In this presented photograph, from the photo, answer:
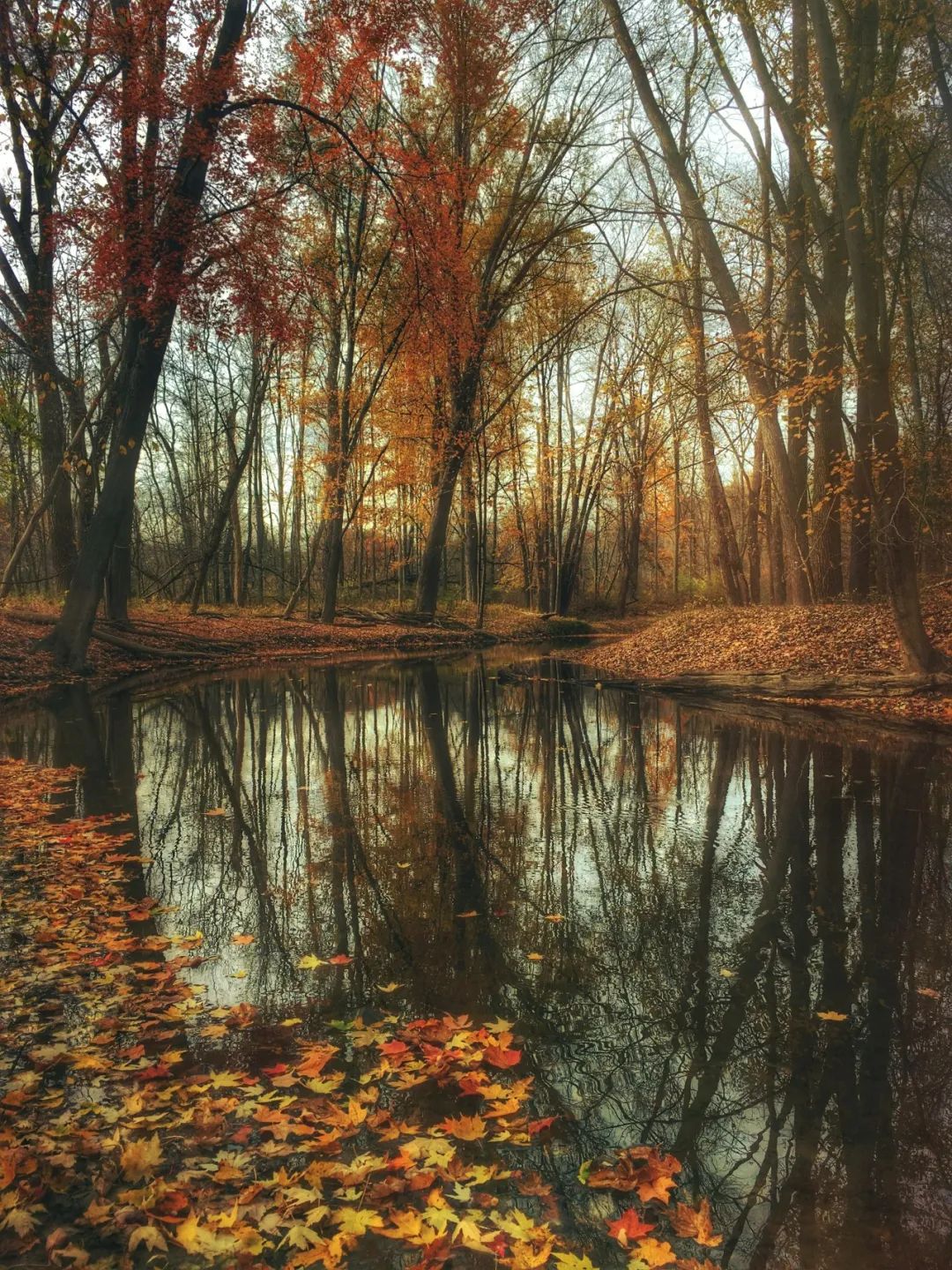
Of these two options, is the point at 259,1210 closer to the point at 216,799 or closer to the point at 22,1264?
the point at 22,1264

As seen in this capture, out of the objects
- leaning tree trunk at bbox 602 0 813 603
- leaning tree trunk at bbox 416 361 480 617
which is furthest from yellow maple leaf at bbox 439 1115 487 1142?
leaning tree trunk at bbox 416 361 480 617

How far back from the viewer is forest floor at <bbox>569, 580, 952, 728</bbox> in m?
11.3

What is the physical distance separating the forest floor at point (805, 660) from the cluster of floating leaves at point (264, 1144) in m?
9.52

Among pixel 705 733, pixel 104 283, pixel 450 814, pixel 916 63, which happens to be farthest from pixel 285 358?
pixel 450 814

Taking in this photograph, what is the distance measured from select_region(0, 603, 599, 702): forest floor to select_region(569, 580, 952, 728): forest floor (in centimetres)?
840

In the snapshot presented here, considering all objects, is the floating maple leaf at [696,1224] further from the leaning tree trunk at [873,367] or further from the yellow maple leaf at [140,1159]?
the leaning tree trunk at [873,367]

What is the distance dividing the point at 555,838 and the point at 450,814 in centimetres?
105

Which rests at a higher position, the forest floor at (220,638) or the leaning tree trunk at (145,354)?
the leaning tree trunk at (145,354)

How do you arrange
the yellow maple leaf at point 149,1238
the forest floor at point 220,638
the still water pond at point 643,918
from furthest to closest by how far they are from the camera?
the forest floor at point 220,638 < the still water pond at point 643,918 < the yellow maple leaf at point 149,1238

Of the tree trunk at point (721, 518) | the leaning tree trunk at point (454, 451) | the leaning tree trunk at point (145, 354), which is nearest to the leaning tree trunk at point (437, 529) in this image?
the leaning tree trunk at point (454, 451)

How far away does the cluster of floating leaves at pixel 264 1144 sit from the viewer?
218 centimetres

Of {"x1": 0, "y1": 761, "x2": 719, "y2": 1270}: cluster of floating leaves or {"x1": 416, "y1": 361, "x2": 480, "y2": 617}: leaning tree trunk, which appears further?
{"x1": 416, "y1": 361, "x2": 480, "y2": 617}: leaning tree trunk

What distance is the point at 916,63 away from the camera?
39.5 feet

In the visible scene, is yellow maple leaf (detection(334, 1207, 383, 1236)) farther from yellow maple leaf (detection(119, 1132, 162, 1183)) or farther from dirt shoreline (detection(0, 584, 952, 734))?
dirt shoreline (detection(0, 584, 952, 734))
